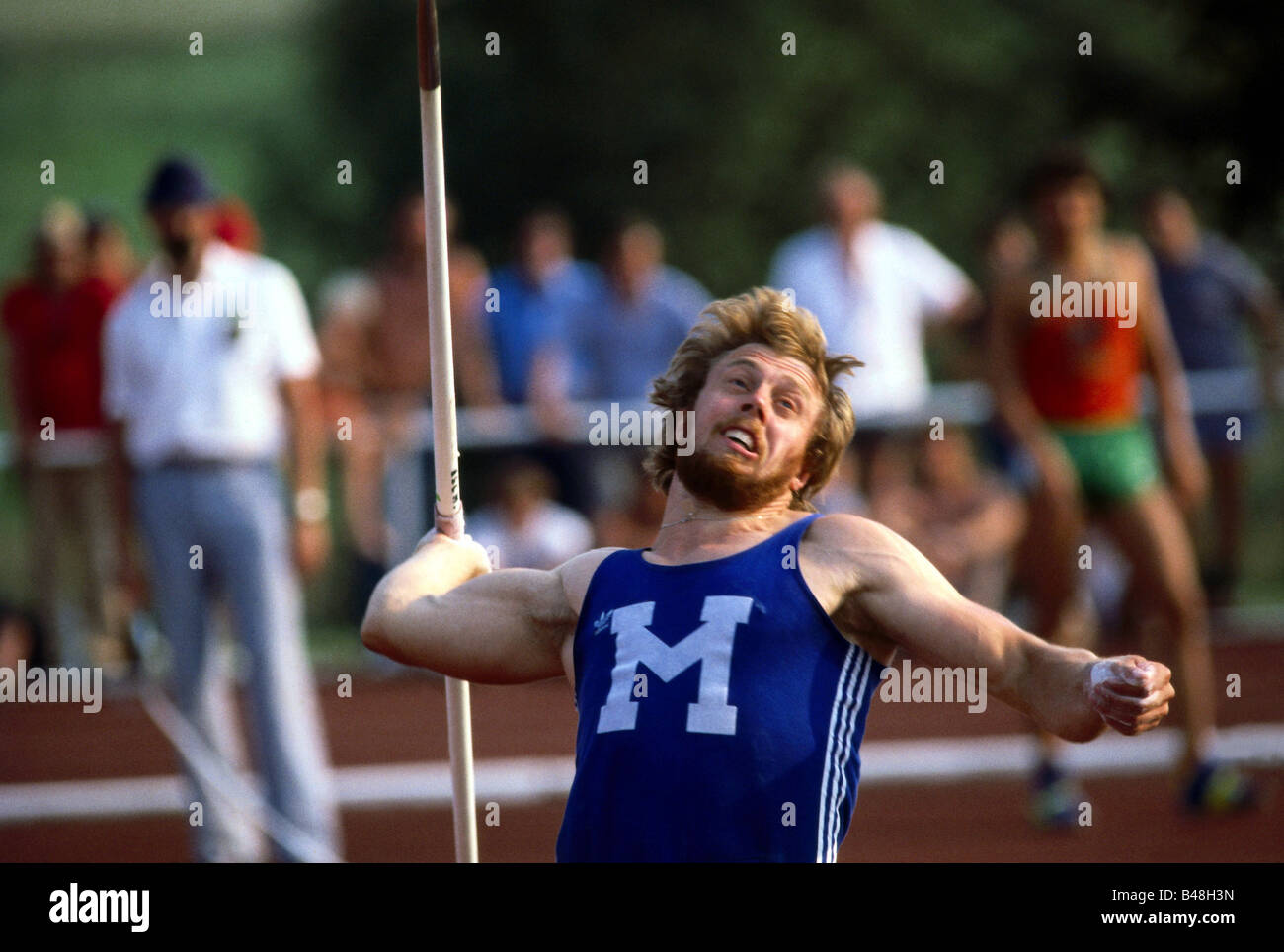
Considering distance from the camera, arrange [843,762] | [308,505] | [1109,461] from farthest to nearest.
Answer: [1109,461], [308,505], [843,762]

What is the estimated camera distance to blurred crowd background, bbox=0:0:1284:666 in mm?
10570

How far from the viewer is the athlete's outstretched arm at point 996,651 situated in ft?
10.5

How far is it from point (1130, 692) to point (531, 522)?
25.1 feet

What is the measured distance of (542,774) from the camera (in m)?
8.56

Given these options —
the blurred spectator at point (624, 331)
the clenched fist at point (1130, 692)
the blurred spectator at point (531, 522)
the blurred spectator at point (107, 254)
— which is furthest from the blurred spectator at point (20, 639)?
the clenched fist at point (1130, 692)

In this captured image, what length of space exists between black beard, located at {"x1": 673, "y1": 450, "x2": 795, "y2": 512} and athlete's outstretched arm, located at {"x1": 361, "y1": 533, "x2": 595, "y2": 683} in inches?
10.4

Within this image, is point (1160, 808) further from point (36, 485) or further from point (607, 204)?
point (607, 204)

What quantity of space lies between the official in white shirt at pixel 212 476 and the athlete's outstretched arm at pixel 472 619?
2.98 meters

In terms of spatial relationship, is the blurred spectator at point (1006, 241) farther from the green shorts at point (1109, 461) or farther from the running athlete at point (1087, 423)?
the green shorts at point (1109, 461)

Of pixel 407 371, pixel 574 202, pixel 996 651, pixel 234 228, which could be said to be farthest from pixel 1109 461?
pixel 574 202

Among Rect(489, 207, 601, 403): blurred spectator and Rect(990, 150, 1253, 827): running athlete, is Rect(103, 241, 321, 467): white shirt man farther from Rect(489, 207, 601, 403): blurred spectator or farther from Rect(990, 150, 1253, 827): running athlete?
Rect(489, 207, 601, 403): blurred spectator

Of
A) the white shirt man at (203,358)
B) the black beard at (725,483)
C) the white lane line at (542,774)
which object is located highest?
the white shirt man at (203,358)

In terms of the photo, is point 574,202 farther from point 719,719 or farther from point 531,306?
point 719,719
